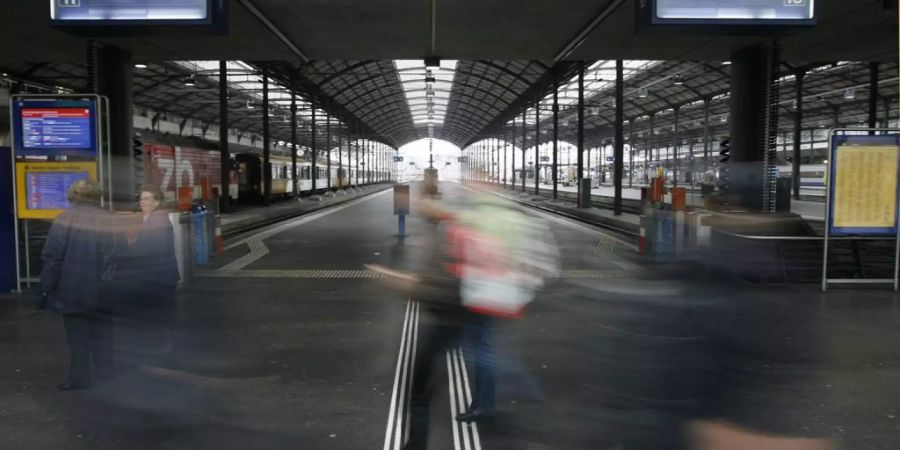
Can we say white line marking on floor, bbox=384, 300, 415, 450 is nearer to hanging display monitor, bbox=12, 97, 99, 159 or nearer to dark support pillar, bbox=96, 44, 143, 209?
hanging display monitor, bbox=12, 97, 99, 159

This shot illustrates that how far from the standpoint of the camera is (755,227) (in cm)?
963

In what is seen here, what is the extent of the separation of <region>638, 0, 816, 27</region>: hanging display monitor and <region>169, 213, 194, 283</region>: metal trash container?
7.15m

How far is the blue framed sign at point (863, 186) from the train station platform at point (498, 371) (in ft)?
3.15

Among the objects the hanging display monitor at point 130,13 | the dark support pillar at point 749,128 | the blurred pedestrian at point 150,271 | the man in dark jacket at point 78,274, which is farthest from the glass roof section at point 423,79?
the man in dark jacket at point 78,274

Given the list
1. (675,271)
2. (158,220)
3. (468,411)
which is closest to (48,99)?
(158,220)

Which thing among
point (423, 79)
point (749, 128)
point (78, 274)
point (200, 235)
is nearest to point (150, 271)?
point (78, 274)

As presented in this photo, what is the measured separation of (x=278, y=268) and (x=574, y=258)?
5411 mm

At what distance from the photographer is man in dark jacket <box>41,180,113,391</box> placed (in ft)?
14.8

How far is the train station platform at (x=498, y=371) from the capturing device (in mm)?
3924

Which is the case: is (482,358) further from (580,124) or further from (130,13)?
(580,124)

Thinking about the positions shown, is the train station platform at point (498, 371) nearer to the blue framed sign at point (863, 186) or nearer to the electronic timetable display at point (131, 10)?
the blue framed sign at point (863, 186)

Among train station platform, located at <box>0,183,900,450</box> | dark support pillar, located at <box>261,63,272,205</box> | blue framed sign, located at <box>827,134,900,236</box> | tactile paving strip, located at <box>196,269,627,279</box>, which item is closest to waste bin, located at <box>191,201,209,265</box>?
tactile paving strip, located at <box>196,269,627,279</box>

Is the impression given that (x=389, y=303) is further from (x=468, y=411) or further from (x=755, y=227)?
(x=755, y=227)

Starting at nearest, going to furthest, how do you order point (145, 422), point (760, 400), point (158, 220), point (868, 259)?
point (145, 422), point (760, 400), point (158, 220), point (868, 259)
